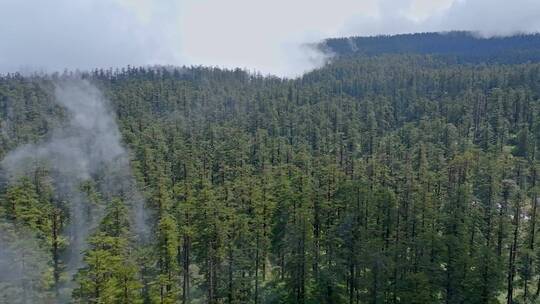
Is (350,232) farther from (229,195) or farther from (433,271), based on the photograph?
(229,195)

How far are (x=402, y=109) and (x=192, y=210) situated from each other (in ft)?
398

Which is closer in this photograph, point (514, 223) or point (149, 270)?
point (149, 270)

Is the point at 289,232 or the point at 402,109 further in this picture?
the point at 402,109

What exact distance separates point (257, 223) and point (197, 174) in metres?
32.3

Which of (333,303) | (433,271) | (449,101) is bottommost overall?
(333,303)

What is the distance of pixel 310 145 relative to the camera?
12475 cm

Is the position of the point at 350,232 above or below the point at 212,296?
above

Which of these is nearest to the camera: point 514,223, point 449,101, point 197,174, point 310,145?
point 514,223

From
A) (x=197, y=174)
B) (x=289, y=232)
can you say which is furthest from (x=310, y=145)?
(x=289, y=232)

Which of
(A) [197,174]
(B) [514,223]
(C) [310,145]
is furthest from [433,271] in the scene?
(C) [310,145]

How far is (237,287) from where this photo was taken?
48875mm

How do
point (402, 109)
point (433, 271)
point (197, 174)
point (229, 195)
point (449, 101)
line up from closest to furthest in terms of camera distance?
1. point (433, 271)
2. point (229, 195)
3. point (197, 174)
4. point (449, 101)
5. point (402, 109)

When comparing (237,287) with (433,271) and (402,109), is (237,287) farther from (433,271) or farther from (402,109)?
(402,109)

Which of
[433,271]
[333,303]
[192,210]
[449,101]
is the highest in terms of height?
[449,101]
